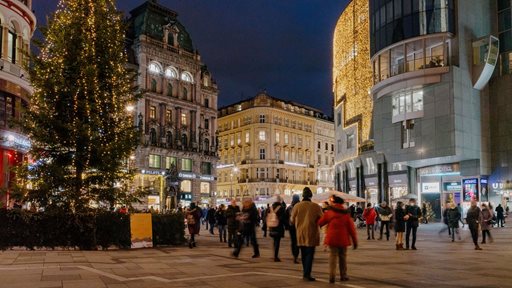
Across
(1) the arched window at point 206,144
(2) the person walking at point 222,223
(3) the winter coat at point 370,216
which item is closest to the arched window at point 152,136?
(1) the arched window at point 206,144

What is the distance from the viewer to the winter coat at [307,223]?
10.6 m

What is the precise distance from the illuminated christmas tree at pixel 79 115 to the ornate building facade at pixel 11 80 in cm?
786

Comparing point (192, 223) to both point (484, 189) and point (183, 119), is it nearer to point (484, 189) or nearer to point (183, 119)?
point (484, 189)

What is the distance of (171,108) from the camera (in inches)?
3071

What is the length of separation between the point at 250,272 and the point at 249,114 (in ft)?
Answer: 296

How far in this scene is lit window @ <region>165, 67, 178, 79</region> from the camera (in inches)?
3056

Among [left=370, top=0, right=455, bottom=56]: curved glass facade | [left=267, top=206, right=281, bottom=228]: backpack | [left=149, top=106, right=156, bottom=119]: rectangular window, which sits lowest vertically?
[left=267, top=206, right=281, bottom=228]: backpack

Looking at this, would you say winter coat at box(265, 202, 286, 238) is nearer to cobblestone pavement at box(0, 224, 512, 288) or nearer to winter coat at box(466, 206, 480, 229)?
cobblestone pavement at box(0, 224, 512, 288)

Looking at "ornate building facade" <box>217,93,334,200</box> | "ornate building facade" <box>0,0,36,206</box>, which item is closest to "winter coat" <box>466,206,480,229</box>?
"ornate building facade" <box>0,0,36,206</box>

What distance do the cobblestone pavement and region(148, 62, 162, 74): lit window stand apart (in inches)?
2364

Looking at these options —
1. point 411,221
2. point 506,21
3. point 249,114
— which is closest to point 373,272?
point 411,221

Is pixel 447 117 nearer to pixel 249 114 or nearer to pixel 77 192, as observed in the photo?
pixel 77 192

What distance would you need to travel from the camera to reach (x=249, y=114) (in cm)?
10162

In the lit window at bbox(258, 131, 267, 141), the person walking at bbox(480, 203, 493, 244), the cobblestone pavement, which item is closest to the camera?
the cobblestone pavement
